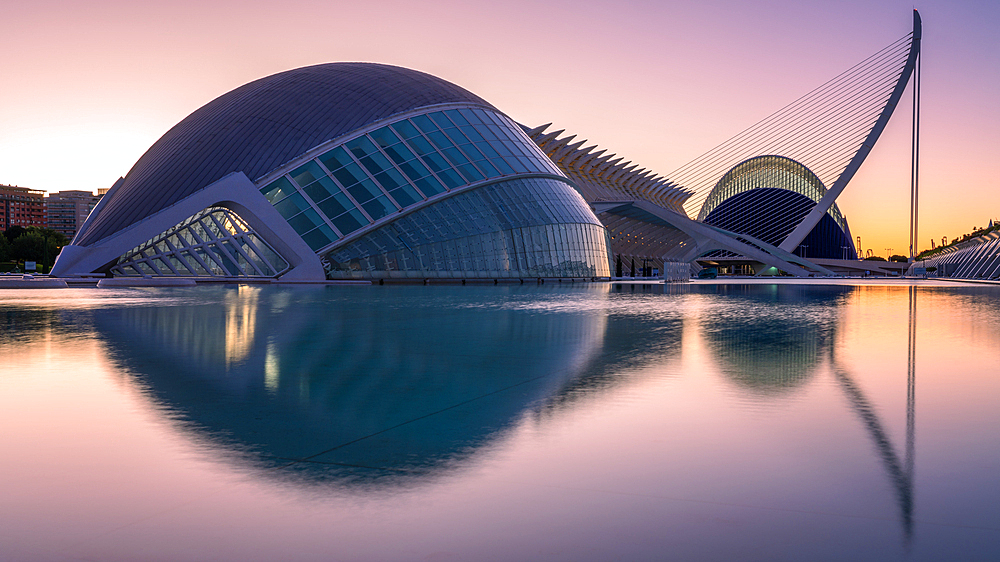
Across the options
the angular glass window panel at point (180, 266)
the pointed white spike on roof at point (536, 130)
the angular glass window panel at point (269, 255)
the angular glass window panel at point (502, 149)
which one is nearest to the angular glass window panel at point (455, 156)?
the angular glass window panel at point (502, 149)

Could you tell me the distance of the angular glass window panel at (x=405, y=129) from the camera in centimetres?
4538

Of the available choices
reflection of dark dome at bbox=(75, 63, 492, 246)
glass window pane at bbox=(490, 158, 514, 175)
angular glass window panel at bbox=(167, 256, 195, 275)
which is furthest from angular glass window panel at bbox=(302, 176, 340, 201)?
glass window pane at bbox=(490, 158, 514, 175)

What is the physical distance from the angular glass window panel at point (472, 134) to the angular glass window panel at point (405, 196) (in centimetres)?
670

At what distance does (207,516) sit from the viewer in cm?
362

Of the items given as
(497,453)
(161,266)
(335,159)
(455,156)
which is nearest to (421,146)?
(455,156)

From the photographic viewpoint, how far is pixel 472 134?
48406mm

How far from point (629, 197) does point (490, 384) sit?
80.6 m

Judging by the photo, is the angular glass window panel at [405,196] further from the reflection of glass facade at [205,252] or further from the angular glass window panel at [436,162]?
the reflection of glass facade at [205,252]

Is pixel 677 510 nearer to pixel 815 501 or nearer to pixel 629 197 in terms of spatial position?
pixel 815 501

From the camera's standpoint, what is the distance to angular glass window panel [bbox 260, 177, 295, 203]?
41.9m

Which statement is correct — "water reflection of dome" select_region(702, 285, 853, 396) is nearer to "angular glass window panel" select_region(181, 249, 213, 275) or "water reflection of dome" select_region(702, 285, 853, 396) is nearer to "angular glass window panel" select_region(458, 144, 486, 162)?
"angular glass window panel" select_region(458, 144, 486, 162)

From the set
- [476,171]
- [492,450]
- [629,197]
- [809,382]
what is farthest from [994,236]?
[492,450]

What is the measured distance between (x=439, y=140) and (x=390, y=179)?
462cm

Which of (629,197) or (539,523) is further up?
(629,197)
